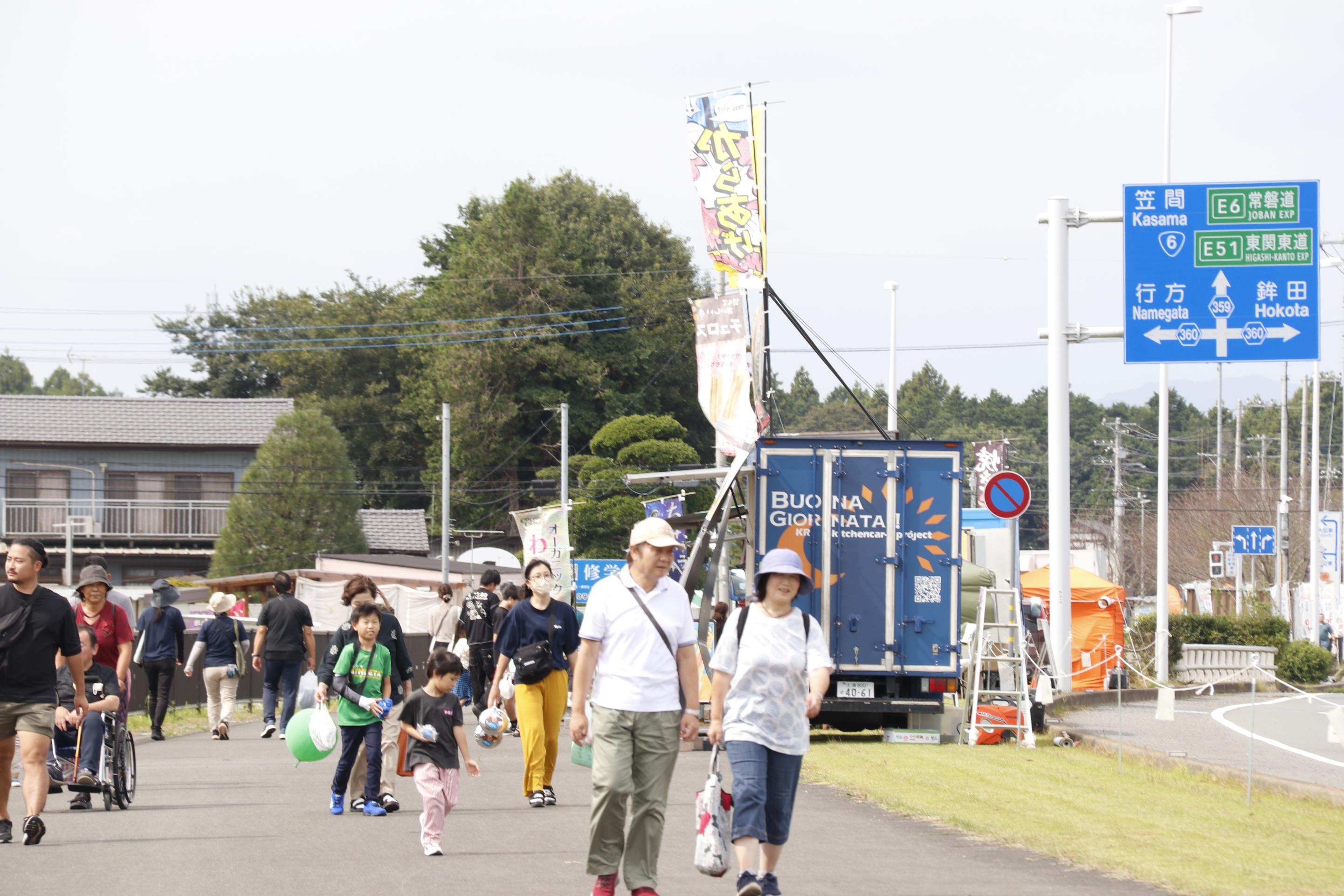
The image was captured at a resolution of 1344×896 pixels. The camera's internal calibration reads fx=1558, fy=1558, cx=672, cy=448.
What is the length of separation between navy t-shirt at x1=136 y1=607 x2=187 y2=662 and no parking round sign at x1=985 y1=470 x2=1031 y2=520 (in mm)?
9125

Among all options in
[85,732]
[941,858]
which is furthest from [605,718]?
[85,732]

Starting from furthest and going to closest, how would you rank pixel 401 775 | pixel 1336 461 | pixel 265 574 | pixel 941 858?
pixel 1336 461
pixel 265 574
pixel 401 775
pixel 941 858

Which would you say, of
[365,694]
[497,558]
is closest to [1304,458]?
[497,558]

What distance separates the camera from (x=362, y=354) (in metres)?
67.8

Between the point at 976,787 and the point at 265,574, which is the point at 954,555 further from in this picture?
the point at 265,574

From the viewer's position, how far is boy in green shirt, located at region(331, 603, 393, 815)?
10.6 meters

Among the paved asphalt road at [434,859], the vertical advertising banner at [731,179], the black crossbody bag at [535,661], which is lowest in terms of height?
the paved asphalt road at [434,859]

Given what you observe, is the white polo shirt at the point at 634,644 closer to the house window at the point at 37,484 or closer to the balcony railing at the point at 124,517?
the balcony railing at the point at 124,517

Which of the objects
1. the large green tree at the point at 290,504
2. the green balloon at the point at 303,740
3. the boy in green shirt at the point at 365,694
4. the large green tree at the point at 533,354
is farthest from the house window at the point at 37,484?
the boy in green shirt at the point at 365,694

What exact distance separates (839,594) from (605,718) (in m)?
9.61

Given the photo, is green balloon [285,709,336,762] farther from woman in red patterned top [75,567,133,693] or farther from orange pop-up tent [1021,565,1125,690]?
orange pop-up tent [1021,565,1125,690]

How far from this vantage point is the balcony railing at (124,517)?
5366 cm

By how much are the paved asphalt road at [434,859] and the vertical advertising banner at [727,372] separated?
958cm

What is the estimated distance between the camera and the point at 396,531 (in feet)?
191
